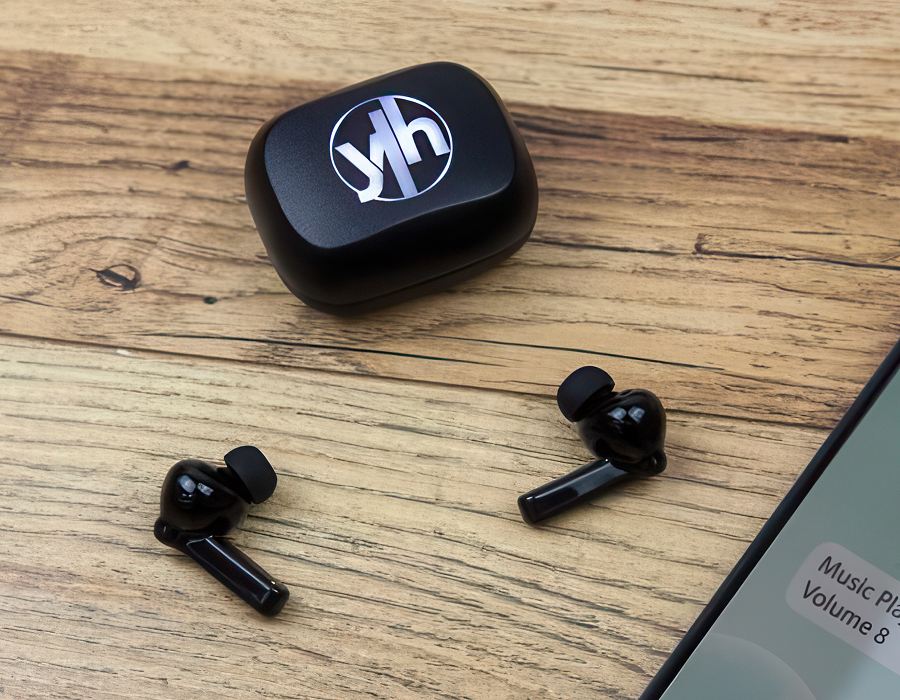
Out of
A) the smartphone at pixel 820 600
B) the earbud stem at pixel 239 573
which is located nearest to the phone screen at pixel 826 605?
the smartphone at pixel 820 600

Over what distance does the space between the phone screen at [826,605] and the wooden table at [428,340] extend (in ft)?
0.21

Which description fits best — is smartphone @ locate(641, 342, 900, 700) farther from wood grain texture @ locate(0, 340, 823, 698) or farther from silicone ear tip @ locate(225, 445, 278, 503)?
silicone ear tip @ locate(225, 445, 278, 503)

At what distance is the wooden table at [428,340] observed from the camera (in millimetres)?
588

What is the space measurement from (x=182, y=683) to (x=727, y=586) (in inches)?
14.1

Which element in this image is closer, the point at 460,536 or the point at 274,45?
the point at 460,536

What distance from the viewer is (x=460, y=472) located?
0.62 metres

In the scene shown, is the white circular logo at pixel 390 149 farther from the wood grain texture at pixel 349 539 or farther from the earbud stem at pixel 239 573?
the earbud stem at pixel 239 573

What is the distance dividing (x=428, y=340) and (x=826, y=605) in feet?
1.04

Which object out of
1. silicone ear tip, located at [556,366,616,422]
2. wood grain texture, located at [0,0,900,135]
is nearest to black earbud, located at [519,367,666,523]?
silicone ear tip, located at [556,366,616,422]

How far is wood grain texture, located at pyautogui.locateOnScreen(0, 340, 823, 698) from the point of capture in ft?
1.90

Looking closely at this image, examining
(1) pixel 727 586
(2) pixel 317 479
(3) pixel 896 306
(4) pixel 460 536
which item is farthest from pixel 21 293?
(3) pixel 896 306

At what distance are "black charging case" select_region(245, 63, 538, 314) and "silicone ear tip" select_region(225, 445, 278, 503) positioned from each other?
0.12 metres

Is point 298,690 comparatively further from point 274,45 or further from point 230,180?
point 274,45

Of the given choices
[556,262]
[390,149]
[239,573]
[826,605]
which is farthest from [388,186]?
[826,605]
